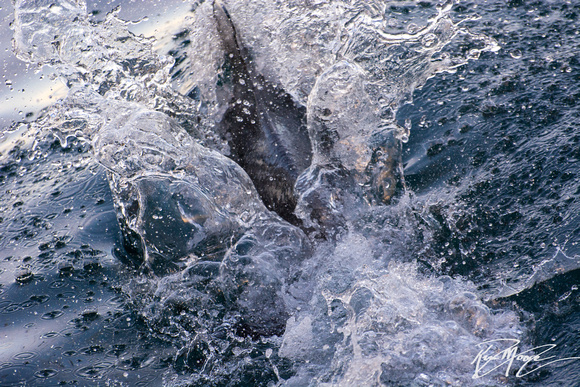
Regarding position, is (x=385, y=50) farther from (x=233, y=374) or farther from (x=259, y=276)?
(x=233, y=374)

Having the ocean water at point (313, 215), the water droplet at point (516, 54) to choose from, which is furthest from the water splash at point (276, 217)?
the water droplet at point (516, 54)

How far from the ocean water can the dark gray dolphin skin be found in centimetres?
8

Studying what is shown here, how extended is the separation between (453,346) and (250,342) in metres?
0.90

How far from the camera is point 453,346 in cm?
232

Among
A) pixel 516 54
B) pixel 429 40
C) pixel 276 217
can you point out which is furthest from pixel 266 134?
pixel 516 54

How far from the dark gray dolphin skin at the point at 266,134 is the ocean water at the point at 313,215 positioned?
8 centimetres

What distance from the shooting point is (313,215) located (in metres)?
3.05

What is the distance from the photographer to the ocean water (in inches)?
→ 96.0

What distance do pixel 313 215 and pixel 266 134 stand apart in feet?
Result: 2.00

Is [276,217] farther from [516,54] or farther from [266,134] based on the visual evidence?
[516,54]

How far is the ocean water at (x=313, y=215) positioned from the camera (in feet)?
8.00
